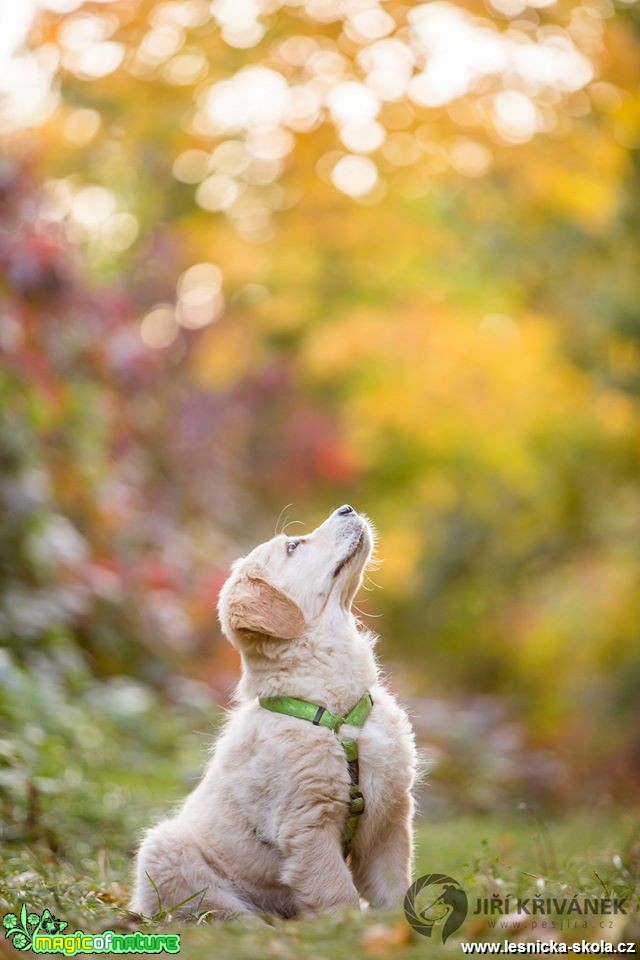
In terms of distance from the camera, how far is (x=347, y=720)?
3.81 m

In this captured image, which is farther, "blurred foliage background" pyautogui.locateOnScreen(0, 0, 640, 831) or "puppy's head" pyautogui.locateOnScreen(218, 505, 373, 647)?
"blurred foliage background" pyautogui.locateOnScreen(0, 0, 640, 831)

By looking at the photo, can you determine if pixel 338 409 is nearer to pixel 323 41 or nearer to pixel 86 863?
pixel 323 41

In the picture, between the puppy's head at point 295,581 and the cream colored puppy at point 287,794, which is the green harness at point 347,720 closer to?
the cream colored puppy at point 287,794

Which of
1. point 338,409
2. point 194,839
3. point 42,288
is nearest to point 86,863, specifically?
point 194,839

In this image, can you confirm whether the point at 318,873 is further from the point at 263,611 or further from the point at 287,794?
the point at 263,611

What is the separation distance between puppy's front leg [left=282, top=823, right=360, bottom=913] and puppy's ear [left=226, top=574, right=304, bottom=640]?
0.73 metres

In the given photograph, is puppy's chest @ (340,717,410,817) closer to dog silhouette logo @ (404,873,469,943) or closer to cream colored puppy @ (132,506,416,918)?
cream colored puppy @ (132,506,416,918)

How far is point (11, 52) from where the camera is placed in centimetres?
843

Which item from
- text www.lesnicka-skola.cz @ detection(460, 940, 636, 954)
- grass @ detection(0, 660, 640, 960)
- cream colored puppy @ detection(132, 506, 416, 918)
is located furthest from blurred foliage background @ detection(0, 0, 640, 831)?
text www.lesnicka-skola.cz @ detection(460, 940, 636, 954)

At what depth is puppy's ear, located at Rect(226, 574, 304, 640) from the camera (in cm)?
397

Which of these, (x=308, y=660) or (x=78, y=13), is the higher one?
(x=78, y=13)

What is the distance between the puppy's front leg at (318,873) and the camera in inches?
136

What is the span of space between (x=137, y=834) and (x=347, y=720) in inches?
76.7

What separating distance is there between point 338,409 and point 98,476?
23.9ft
